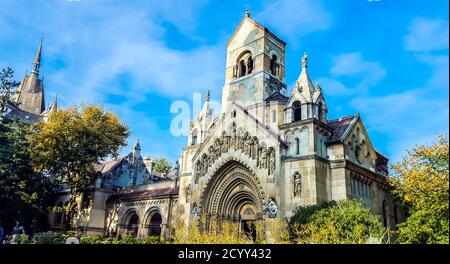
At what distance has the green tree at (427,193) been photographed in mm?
13328

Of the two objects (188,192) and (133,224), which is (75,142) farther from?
(188,192)

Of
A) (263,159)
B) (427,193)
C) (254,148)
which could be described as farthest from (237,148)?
(427,193)

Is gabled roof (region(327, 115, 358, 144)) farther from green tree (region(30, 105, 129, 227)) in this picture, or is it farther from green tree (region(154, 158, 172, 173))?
green tree (region(154, 158, 172, 173))

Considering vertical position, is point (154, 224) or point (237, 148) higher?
point (237, 148)

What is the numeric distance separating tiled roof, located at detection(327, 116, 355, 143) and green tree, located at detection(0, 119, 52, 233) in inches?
980

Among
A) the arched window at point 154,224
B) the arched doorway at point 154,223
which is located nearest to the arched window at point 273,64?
the arched doorway at point 154,223

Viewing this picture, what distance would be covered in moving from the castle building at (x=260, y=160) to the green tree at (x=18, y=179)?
16.2ft

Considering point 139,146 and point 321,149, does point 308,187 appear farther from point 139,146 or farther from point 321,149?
point 139,146

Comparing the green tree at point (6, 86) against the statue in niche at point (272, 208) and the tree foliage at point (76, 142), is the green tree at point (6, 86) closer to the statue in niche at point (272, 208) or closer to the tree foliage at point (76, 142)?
the tree foliage at point (76, 142)

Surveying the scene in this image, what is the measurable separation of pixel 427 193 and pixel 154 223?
75.1ft

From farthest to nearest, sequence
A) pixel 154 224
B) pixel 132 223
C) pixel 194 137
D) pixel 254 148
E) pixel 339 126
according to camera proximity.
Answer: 1. pixel 132 223
2. pixel 154 224
3. pixel 194 137
4. pixel 339 126
5. pixel 254 148

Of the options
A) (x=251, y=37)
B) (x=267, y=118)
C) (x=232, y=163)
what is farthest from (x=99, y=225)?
(x=251, y=37)

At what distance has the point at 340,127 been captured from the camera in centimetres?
2375

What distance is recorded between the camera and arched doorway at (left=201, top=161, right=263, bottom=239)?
2309 centimetres
